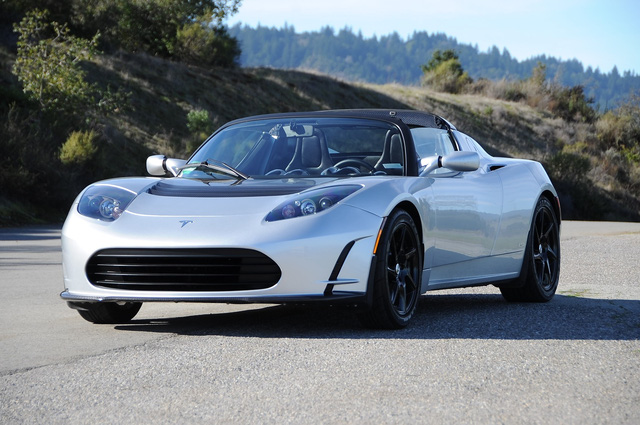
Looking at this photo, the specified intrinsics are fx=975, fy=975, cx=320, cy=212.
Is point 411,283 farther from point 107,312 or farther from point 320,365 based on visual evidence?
point 107,312

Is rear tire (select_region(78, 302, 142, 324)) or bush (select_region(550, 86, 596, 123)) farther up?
rear tire (select_region(78, 302, 142, 324))

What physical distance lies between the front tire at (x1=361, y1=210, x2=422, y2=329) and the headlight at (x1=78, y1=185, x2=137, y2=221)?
158 centimetres

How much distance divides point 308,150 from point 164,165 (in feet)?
3.55

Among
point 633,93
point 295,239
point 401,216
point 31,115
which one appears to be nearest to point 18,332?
point 295,239

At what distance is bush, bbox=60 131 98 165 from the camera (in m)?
23.7

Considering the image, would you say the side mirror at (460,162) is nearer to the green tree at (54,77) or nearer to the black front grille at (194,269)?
the black front grille at (194,269)

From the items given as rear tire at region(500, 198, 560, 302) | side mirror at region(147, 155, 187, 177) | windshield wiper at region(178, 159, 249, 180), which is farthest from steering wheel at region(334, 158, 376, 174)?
rear tire at region(500, 198, 560, 302)

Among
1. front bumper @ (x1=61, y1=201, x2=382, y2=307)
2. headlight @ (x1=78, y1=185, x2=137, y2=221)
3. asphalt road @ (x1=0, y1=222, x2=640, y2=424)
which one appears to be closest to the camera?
asphalt road @ (x1=0, y1=222, x2=640, y2=424)

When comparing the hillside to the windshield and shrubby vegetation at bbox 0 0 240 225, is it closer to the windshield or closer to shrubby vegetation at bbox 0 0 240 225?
shrubby vegetation at bbox 0 0 240 225

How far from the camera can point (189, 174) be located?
664 centimetres

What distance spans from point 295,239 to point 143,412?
1.84 meters

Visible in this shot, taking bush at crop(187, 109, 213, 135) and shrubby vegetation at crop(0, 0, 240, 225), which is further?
bush at crop(187, 109, 213, 135)

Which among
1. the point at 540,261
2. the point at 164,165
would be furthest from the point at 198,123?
the point at 164,165

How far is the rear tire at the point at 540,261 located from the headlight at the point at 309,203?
256cm
